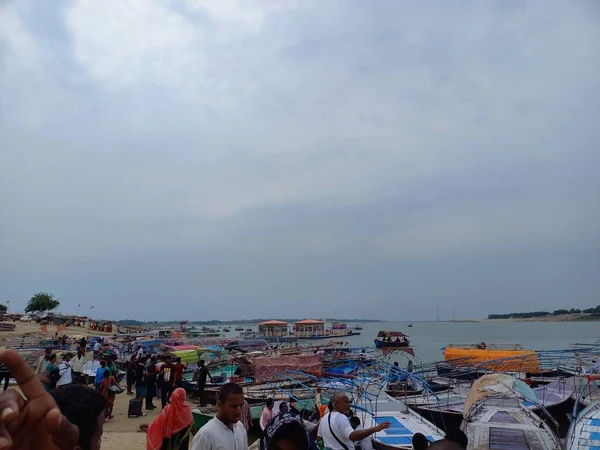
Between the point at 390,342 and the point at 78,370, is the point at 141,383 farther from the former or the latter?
the point at 390,342

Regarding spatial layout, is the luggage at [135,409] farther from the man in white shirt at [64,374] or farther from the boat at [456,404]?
the boat at [456,404]

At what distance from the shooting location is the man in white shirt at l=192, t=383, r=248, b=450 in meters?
3.79

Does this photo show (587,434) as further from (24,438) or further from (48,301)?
(48,301)

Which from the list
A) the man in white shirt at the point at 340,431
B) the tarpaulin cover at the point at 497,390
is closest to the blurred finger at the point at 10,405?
the man in white shirt at the point at 340,431

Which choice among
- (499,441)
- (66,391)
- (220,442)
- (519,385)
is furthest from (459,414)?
(66,391)

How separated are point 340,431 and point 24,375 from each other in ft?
14.1

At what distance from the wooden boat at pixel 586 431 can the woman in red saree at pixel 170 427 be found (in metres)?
7.97

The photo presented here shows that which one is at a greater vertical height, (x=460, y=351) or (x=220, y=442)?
(x=220, y=442)

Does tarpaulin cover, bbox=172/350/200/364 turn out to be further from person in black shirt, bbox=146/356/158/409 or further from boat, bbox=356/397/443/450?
boat, bbox=356/397/443/450

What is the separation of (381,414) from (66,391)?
12081 millimetres

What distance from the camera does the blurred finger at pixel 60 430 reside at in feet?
5.50

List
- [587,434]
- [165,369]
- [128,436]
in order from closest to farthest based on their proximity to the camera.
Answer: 1. [587,434]
2. [128,436]
3. [165,369]

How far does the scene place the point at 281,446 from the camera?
3328mm

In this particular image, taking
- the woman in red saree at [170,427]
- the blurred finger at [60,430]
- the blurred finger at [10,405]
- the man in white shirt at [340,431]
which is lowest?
the woman in red saree at [170,427]
